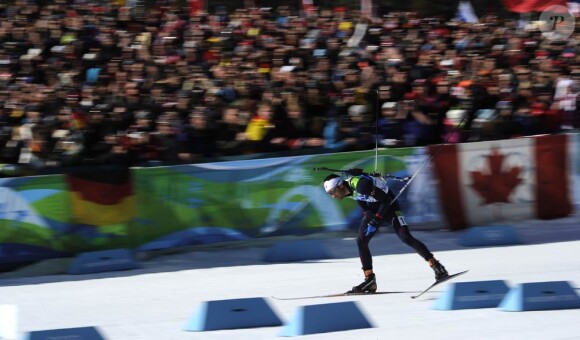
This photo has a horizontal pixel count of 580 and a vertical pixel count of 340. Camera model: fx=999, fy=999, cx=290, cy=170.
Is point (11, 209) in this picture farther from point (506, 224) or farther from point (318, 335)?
point (506, 224)

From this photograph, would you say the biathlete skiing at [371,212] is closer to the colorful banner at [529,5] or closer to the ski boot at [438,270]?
the ski boot at [438,270]

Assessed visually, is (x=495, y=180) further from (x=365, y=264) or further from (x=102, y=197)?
(x=102, y=197)

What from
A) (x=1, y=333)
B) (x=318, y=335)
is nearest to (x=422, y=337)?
(x=318, y=335)

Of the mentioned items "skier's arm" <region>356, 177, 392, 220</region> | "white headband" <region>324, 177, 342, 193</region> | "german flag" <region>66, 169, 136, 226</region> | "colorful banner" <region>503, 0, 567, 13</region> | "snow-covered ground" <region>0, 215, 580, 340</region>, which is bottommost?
"snow-covered ground" <region>0, 215, 580, 340</region>

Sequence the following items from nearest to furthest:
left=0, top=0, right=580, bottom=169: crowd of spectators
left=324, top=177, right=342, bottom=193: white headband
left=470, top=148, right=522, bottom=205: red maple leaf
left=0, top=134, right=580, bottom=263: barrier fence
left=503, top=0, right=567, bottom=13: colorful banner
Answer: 1. left=324, top=177, right=342, bottom=193: white headband
2. left=0, top=134, right=580, bottom=263: barrier fence
3. left=0, top=0, right=580, bottom=169: crowd of spectators
4. left=470, top=148, right=522, bottom=205: red maple leaf
5. left=503, top=0, right=567, bottom=13: colorful banner

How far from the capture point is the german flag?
1298 cm

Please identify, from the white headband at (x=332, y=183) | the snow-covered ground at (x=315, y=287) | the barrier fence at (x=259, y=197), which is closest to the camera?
the snow-covered ground at (x=315, y=287)

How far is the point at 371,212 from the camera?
445 inches

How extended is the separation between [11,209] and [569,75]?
888cm

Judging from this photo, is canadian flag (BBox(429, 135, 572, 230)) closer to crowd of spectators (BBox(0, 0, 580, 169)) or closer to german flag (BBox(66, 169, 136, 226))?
crowd of spectators (BBox(0, 0, 580, 169))

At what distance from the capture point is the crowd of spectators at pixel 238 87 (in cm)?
1326

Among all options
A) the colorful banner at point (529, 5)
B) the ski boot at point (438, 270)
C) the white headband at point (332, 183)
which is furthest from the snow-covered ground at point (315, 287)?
the colorful banner at point (529, 5)

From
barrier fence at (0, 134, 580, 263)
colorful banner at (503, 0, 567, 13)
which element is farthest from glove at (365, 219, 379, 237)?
colorful banner at (503, 0, 567, 13)

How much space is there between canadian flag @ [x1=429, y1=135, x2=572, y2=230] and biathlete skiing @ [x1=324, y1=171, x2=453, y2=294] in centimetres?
338
